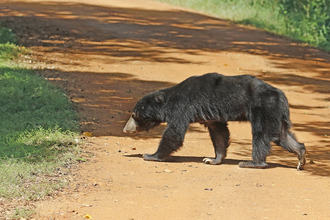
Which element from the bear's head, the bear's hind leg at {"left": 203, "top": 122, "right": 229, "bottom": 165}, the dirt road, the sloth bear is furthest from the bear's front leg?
the bear's hind leg at {"left": 203, "top": 122, "right": 229, "bottom": 165}

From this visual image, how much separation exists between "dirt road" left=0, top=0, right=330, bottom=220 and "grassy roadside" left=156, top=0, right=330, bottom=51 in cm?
96

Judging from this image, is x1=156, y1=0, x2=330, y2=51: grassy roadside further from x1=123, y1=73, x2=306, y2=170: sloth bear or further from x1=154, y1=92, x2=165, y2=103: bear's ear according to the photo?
x1=154, y1=92, x2=165, y2=103: bear's ear

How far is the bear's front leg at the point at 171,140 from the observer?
6.45 m

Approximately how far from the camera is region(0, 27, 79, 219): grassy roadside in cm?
539

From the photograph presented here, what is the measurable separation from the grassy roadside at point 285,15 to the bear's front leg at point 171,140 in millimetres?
11680

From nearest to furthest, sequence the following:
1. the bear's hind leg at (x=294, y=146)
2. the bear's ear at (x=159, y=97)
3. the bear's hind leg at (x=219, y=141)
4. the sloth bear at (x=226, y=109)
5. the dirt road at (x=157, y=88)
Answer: the dirt road at (x=157, y=88)
the sloth bear at (x=226, y=109)
the bear's hind leg at (x=294, y=146)
the bear's ear at (x=159, y=97)
the bear's hind leg at (x=219, y=141)

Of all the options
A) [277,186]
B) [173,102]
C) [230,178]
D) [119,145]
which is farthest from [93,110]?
[277,186]

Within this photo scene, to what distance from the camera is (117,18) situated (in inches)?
771

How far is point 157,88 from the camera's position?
444 inches

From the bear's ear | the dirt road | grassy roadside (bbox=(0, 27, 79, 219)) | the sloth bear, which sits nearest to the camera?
the dirt road

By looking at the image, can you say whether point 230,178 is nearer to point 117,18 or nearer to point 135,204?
point 135,204

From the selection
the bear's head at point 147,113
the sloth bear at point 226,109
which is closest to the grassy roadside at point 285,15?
the sloth bear at point 226,109

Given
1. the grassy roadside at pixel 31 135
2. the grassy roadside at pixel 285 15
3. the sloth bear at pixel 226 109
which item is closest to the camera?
the grassy roadside at pixel 31 135

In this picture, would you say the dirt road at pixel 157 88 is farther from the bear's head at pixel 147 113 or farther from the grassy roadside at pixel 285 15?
the grassy roadside at pixel 285 15
